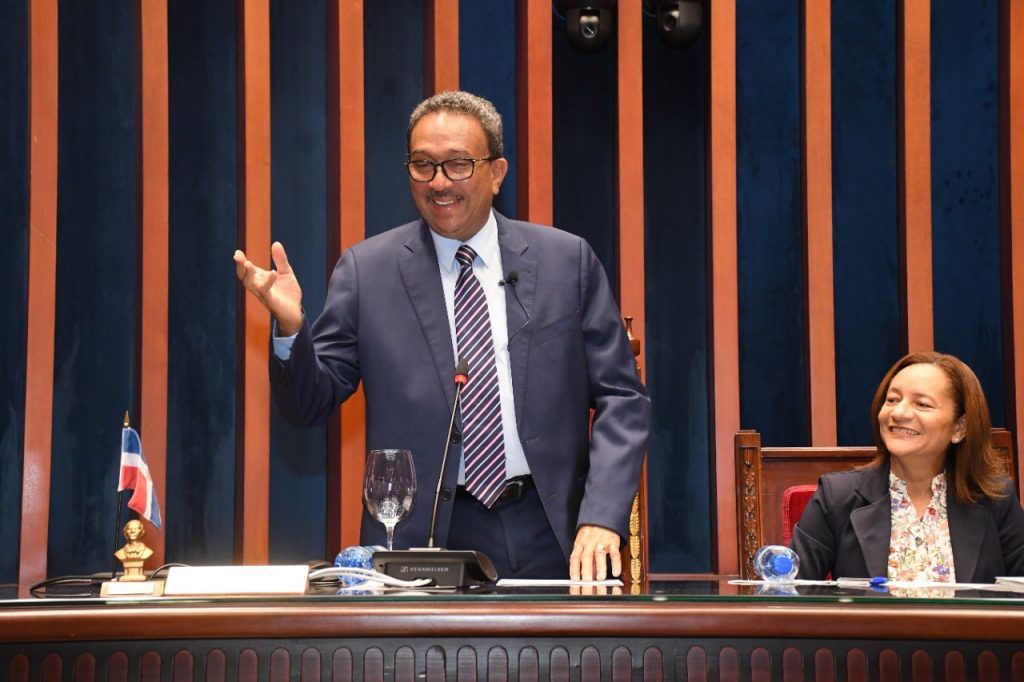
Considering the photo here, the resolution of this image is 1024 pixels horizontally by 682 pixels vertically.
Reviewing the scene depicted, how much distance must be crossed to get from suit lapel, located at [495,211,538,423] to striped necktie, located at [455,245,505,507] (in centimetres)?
4

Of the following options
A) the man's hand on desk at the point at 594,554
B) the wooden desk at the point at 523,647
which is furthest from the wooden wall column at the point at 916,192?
the wooden desk at the point at 523,647

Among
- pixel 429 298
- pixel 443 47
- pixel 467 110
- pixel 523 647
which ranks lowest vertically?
pixel 523 647

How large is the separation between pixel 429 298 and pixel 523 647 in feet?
3.45

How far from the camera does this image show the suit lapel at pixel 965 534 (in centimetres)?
243

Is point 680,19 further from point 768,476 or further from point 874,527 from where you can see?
point 874,527

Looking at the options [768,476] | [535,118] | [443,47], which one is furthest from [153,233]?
[768,476]

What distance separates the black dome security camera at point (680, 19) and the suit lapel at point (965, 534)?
199 centimetres

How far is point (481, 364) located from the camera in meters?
2.38

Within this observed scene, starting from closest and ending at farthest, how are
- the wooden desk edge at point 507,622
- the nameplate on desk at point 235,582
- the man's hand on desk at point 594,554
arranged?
the wooden desk edge at point 507,622, the nameplate on desk at point 235,582, the man's hand on desk at point 594,554

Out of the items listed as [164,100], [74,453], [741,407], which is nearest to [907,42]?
[741,407]

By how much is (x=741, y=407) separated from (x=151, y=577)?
2799mm

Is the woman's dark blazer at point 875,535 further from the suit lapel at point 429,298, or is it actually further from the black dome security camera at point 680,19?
the black dome security camera at point 680,19

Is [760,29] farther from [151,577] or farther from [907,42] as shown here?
[151,577]

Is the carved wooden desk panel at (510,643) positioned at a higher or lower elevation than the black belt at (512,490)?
lower
